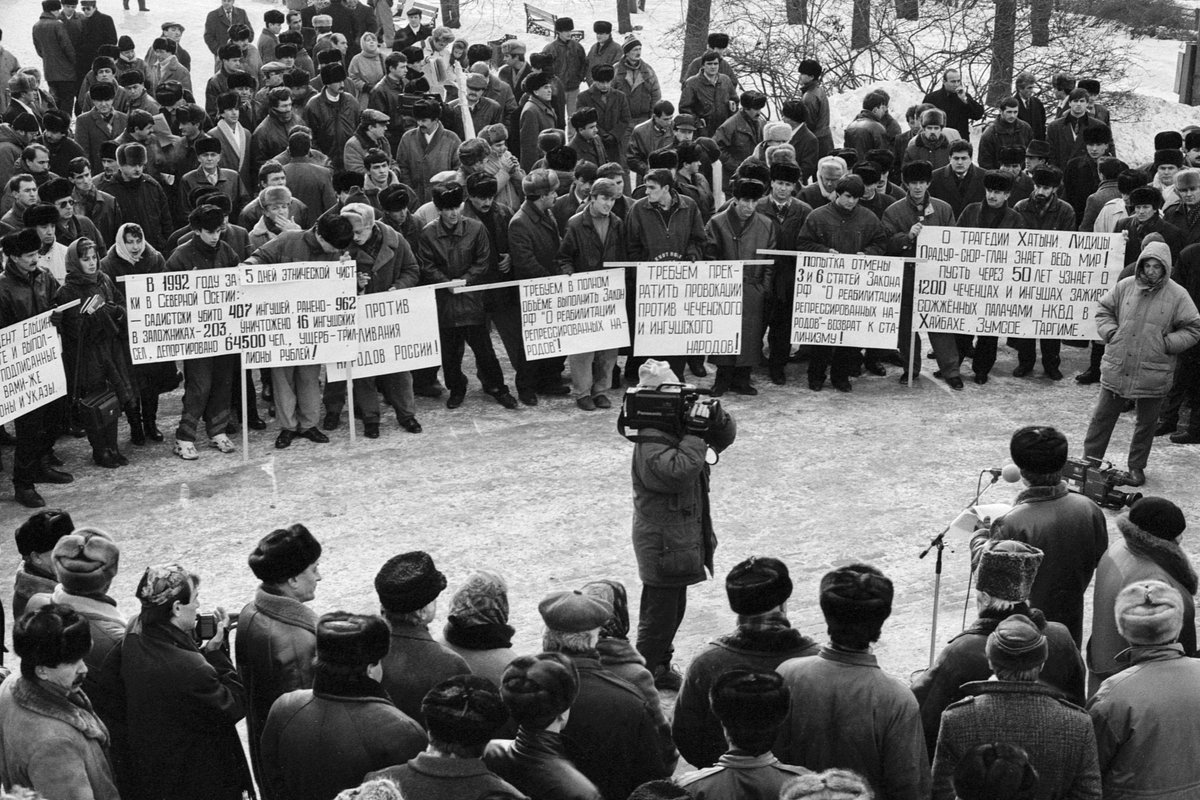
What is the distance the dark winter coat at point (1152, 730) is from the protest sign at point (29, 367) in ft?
27.2

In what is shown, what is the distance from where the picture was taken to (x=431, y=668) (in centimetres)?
617

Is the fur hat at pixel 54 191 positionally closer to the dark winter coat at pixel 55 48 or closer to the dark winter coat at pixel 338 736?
the dark winter coat at pixel 338 736

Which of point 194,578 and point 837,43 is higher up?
point 837,43

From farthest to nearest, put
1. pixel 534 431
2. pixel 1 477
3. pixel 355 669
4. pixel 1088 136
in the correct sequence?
pixel 1088 136
pixel 534 431
pixel 1 477
pixel 355 669

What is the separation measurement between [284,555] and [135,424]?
6751 mm

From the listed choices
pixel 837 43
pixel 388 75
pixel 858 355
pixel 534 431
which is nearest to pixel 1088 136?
pixel 858 355

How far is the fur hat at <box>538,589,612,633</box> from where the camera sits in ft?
19.5

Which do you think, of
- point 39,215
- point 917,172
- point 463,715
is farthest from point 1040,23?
point 463,715

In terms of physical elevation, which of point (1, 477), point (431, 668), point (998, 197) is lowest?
point (1, 477)

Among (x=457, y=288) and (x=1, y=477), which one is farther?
(x=457, y=288)

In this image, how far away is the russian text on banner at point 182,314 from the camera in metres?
12.1

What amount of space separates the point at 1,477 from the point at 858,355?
24.5 ft

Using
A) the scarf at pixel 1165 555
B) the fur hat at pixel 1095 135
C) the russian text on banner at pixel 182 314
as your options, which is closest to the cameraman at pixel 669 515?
the scarf at pixel 1165 555

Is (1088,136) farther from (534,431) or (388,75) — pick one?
(388,75)
